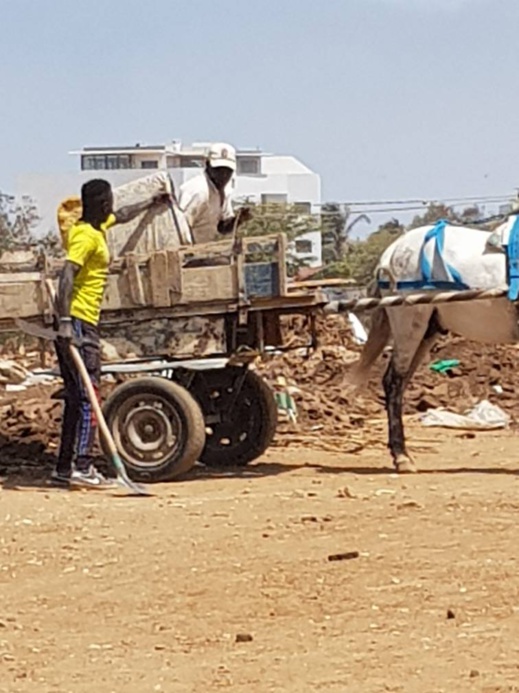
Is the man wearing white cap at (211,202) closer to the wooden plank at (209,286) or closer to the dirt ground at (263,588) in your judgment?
the wooden plank at (209,286)

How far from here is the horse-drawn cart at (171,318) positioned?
11.7 m

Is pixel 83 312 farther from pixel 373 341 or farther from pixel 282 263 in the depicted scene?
pixel 373 341

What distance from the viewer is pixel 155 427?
11.7m

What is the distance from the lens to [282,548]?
855 cm

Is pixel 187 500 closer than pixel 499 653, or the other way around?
pixel 499 653

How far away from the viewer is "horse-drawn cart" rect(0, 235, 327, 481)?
38.3 ft

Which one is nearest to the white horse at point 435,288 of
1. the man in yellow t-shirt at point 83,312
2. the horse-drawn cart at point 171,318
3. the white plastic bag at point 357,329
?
the horse-drawn cart at point 171,318

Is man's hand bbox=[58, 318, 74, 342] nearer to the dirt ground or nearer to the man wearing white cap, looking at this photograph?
the dirt ground

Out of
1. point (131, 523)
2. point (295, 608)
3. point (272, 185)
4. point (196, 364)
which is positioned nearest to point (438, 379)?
point (196, 364)

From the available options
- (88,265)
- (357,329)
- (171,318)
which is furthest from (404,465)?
(357,329)

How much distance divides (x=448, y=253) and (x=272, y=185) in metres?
65.0

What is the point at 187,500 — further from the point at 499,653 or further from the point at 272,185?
the point at 272,185

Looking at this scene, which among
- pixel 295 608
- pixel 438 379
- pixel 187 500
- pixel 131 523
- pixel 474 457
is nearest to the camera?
pixel 295 608

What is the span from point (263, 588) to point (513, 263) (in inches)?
197
